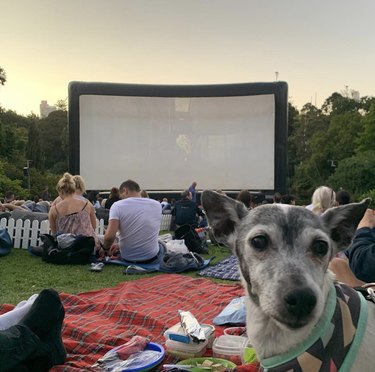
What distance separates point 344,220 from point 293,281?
648 mm

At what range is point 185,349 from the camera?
3656 mm

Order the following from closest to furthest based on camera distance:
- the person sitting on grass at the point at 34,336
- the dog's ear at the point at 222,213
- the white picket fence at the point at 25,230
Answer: the dog's ear at the point at 222,213
the person sitting on grass at the point at 34,336
the white picket fence at the point at 25,230

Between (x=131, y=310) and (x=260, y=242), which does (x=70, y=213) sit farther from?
(x=260, y=242)

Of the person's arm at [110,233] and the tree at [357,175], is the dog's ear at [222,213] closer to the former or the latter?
the person's arm at [110,233]

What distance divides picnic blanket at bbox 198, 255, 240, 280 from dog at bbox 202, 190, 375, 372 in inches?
189

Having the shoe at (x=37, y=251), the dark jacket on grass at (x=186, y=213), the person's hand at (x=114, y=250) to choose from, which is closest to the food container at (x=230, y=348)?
the person's hand at (x=114, y=250)

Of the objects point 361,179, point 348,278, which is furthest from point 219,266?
point 361,179

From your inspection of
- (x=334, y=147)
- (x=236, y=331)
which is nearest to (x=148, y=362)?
(x=236, y=331)

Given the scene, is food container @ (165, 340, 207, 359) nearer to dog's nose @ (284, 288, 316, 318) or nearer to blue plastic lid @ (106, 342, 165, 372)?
blue plastic lid @ (106, 342, 165, 372)

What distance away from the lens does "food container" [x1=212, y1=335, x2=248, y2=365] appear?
3.60m

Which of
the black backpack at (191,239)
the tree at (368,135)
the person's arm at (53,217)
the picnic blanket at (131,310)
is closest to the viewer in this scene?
the picnic blanket at (131,310)

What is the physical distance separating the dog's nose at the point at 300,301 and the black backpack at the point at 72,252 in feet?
21.9

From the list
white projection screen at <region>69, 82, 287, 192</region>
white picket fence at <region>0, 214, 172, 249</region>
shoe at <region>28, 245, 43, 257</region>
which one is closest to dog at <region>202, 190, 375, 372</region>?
shoe at <region>28, 245, 43, 257</region>

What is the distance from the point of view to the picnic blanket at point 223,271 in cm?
731
